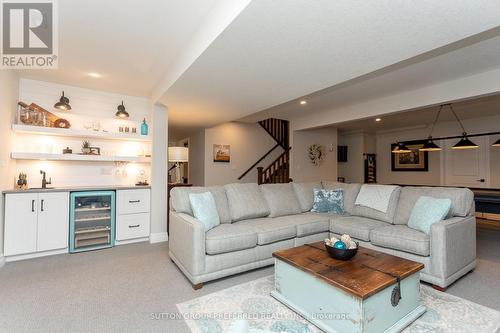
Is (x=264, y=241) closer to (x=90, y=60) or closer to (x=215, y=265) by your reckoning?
(x=215, y=265)

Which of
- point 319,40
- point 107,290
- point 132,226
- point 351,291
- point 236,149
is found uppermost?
point 319,40

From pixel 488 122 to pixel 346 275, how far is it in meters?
7.13

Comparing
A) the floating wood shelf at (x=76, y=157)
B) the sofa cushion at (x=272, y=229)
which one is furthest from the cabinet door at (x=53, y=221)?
the sofa cushion at (x=272, y=229)

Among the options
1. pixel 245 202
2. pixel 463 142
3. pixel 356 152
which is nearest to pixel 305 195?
pixel 245 202

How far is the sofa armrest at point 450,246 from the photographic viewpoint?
242 centimetres

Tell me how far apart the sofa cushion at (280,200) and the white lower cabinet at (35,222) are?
2976 millimetres

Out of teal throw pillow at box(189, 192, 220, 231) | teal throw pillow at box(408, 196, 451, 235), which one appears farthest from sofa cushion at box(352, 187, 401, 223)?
teal throw pillow at box(189, 192, 220, 231)

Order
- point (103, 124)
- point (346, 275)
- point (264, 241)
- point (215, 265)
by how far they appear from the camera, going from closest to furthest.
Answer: point (346, 275), point (215, 265), point (264, 241), point (103, 124)

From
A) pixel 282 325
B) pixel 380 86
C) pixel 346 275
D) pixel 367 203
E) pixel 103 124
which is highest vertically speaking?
pixel 380 86

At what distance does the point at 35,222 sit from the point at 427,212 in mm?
4987

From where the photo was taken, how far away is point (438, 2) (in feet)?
5.39

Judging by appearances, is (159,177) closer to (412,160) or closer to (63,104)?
(63,104)

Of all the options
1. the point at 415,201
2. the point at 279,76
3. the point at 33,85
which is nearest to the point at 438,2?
the point at 279,76

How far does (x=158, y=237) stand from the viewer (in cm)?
422
